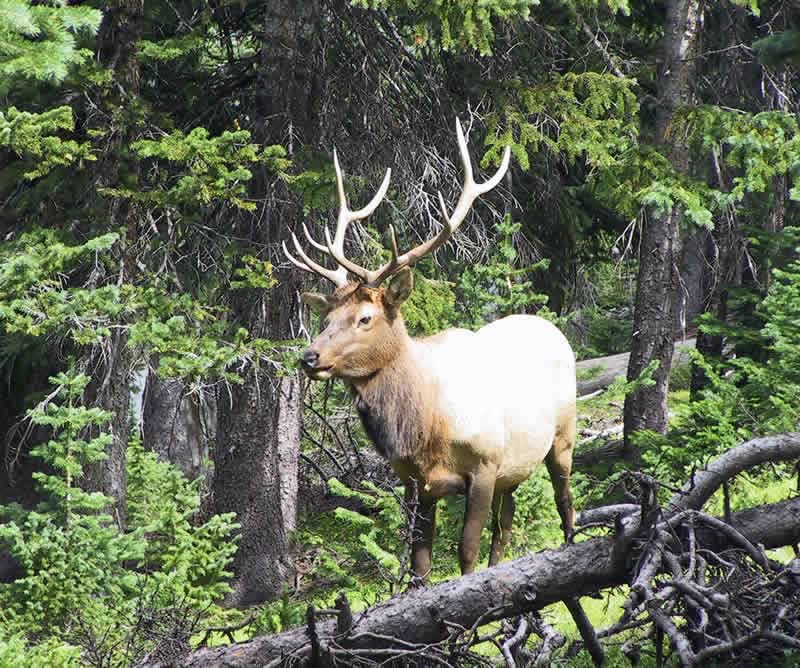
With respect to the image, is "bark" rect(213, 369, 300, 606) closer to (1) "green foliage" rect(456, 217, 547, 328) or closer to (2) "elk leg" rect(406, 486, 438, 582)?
(1) "green foliage" rect(456, 217, 547, 328)

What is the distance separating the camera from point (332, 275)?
7.33m

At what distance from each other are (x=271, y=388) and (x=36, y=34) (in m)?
5.02

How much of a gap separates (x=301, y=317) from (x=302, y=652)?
5287mm

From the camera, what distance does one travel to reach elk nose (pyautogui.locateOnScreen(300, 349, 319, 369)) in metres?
6.60

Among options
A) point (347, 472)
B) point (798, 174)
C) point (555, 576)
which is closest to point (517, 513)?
point (347, 472)

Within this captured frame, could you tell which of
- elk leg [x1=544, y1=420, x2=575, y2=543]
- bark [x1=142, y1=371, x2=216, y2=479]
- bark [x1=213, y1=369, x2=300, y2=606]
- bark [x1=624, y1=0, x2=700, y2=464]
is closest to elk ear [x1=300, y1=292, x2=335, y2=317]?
elk leg [x1=544, y1=420, x2=575, y2=543]

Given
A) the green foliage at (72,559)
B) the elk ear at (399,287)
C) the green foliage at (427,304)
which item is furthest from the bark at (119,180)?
the elk ear at (399,287)

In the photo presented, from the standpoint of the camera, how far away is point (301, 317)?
9.90 meters

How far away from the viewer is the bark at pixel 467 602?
16.1ft

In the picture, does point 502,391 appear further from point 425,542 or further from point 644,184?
point 644,184

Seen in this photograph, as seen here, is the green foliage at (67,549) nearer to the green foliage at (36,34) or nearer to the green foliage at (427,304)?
the green foliage at (427,304)

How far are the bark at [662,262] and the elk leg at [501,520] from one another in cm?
340

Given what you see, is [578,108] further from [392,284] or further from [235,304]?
[392,284]

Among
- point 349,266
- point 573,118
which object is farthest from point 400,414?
point 573,118
